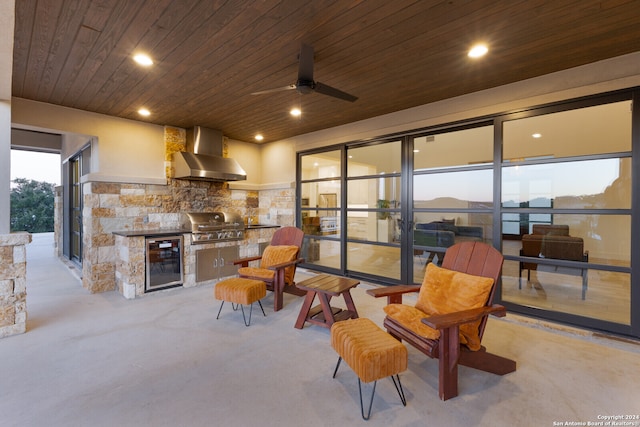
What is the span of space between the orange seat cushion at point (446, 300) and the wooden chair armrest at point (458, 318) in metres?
0.12

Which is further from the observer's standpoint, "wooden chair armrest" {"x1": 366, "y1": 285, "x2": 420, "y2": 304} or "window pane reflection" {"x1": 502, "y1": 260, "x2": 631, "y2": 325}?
"window pane reflection" {"x1": 502, "y1": 260, "x2": 631, "y2": 325}

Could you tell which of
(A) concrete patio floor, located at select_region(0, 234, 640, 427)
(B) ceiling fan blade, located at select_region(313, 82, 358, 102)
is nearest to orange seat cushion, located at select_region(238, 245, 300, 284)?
(A) concrete patio floor, located at select_region(0, 234, 640, 427)

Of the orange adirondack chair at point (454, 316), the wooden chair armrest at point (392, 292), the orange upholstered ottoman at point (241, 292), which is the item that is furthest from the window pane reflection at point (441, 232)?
the orange upholstered ottoman at point (241, 292)

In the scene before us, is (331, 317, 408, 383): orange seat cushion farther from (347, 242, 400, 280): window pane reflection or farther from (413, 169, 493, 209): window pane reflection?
(347, 242, 400, 280): window pane reflection

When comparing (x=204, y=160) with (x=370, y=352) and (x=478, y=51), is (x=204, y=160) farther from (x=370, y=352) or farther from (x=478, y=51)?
(x=370, y=352)

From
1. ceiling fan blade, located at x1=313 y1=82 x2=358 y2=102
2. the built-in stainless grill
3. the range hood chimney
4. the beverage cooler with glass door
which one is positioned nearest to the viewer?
ceiling fan blade, located at x1=313 y1=82 x2=358 y2=102

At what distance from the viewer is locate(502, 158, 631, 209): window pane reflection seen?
2891 mm

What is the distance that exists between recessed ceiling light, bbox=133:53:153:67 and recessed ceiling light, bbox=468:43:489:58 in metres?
3.09

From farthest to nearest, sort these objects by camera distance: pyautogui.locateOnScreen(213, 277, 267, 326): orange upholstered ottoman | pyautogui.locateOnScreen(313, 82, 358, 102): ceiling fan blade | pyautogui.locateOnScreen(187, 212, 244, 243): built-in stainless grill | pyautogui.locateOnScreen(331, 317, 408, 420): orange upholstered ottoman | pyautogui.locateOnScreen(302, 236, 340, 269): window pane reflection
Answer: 1. pyautogui.locateOnScreen(302, 236, 340, 269): window pane reflection
2. pyautogui.locateOnScreen(187, 212, 244, 243): built-in stainless grill
3. pyautogui.locateOnScreen(213, 277, 267, 326): orange upholstered ottoman
4. pyautogui.locateOnScreen(313, 82, 358, 102): ceiling fan blade
5. pyautogui.locateOnScreen(331, 317, 408, 420): orange upholstered ottoman

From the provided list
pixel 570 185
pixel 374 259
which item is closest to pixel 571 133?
pixel 570 185

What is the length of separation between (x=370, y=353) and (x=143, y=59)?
3.32 meters

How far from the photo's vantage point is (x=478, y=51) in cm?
268

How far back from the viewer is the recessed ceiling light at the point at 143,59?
2754 mm

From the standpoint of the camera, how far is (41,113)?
3979 mm
